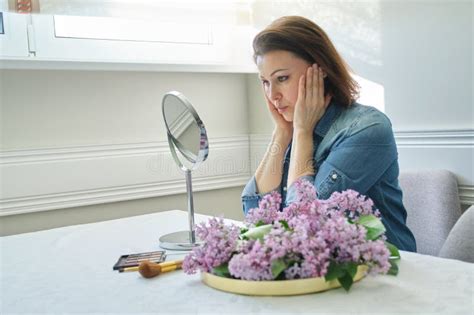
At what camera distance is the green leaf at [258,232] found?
32.3 inches

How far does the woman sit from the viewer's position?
1.39 m

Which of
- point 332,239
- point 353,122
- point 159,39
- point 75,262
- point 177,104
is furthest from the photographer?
point 159,39

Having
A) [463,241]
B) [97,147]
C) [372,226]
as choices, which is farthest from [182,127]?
[97,147]

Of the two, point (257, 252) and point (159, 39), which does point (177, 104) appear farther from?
point (159, 39)

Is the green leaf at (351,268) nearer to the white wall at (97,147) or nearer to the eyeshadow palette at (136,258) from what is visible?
the eyeshadow palette at (136,258)

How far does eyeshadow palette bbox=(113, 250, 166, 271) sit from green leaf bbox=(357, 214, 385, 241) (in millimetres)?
447

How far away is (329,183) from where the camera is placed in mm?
1351

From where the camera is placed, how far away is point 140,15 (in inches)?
91.9

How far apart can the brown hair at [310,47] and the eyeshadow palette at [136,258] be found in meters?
0.73

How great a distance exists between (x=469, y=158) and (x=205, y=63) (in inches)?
52.0

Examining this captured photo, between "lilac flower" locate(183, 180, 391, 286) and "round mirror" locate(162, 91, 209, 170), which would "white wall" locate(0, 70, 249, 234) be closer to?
"round mirror" locate(162, 91, 209, 170)

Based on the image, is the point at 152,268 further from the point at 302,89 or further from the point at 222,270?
the point at 302,89

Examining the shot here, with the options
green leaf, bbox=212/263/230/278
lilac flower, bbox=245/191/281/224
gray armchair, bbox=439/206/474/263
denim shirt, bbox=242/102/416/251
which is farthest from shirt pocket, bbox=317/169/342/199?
green leaf, bbox=212/263/230/278

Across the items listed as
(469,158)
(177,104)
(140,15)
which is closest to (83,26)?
(140,15)
